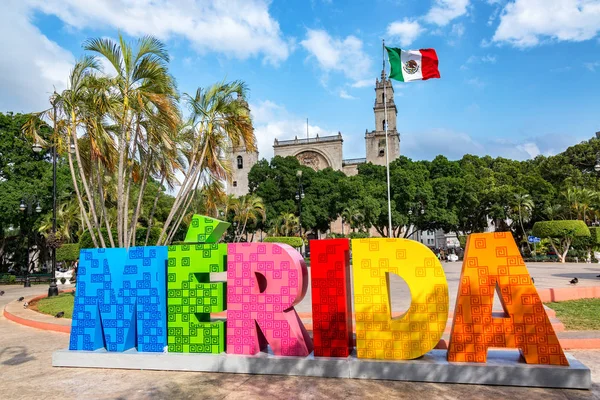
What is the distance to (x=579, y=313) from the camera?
9.61 metres

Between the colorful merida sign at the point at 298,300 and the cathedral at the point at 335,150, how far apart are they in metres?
53.7

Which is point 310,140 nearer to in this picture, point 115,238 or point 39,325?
point 115,238

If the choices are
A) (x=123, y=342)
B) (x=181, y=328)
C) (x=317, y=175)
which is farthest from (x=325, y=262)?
(x=317, y=175)

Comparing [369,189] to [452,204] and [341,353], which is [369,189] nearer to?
[452,204]

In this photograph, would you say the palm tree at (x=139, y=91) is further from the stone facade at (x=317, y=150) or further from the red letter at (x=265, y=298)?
the stone facade at (x=317, y=150)

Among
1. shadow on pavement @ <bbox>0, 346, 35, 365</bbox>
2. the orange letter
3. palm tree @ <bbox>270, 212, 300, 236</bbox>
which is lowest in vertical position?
shadow on pavement @ <bbox>0, 346, 35, 365</bbox>

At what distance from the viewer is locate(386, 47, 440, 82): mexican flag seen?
57.5 ft

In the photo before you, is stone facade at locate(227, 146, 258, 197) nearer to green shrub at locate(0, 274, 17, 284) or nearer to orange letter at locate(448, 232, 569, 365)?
green shrub at locate(0, 274, 17, 284)

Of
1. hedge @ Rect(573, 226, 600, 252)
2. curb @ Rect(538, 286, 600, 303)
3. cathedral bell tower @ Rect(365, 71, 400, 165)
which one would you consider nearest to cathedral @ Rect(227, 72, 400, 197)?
cathedral bell tower @ Rect(365, 71, 400, 165)

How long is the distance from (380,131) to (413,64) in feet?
144

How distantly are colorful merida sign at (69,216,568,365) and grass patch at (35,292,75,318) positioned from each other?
19.1 feet

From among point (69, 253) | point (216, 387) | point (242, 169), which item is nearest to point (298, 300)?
point (216, 387)

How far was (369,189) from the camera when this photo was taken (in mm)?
43000

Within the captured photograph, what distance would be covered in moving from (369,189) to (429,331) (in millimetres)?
37905
